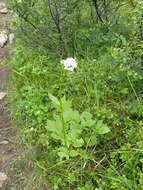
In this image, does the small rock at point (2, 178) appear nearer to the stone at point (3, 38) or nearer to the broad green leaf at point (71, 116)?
the broad green leaf at point (71, 116)

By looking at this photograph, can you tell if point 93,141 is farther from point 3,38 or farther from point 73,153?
point 3,38

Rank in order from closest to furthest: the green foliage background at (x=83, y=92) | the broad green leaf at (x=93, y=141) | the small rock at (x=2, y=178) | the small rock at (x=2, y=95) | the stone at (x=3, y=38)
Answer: the green foliage background at (x=83, y=92), the broad green leaf at (x=93, y=141), the small rock at (x=2, y=178), the small rock at (x=2, y=95), the stone at (x=3, y=38)

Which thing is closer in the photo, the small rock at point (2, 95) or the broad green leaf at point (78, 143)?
the broad green leaf at point (78, 143)

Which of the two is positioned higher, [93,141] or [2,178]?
[93,141]

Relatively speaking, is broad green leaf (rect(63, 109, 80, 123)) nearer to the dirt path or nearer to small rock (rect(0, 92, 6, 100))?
the dirt path

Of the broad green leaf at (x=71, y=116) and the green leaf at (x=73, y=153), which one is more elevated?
the broad green leaf at (x=71, y=116)

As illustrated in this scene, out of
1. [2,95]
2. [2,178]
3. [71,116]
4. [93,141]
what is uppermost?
[71,116]

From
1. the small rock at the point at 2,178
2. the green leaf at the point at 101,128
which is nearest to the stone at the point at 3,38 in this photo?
the small rock at the point at 2,178

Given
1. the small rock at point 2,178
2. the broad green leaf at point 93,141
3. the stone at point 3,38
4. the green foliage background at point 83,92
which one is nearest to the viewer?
the green foliage background at point 83,92

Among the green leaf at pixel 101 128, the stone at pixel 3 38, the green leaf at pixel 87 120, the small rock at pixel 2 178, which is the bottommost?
the small rock at pixel 2 178

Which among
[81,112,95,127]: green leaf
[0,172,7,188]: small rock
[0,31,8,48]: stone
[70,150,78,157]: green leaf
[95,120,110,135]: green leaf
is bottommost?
[0,172,7,188]: small rock

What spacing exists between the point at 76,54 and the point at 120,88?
2.26ft

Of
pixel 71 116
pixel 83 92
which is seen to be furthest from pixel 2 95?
pixel 71 116

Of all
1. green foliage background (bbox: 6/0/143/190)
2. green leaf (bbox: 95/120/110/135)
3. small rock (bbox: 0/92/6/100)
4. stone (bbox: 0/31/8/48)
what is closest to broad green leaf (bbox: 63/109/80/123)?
green foliage background (bbox: 6/0/143/190)
